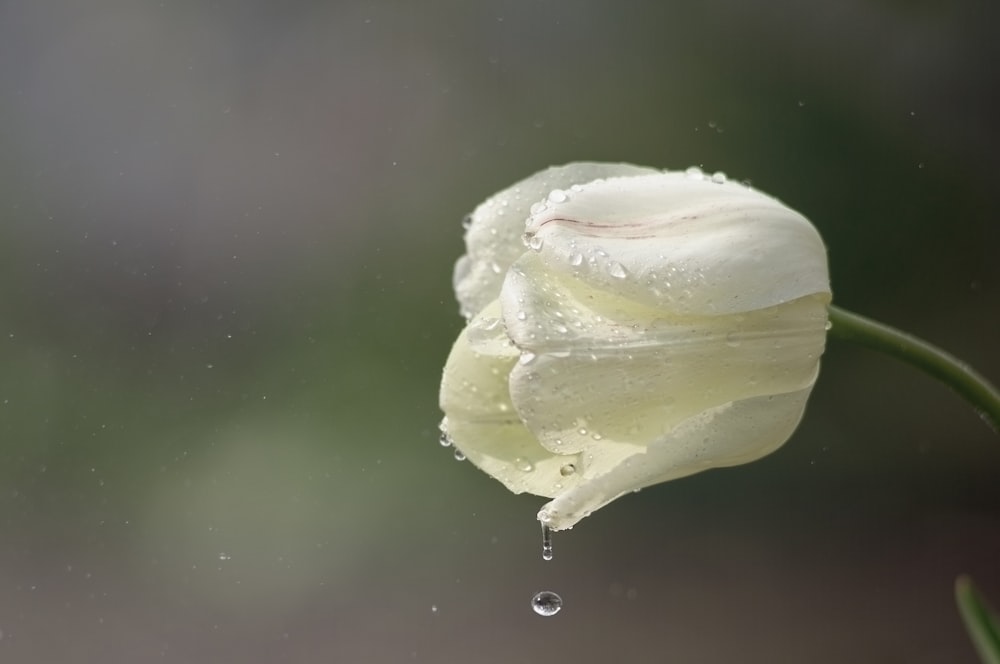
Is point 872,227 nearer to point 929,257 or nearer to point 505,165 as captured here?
point 929,257

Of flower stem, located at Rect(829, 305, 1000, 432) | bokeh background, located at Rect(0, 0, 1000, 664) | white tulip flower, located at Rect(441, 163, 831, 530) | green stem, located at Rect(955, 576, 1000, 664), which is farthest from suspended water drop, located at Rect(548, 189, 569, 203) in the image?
bokeh background, located at Rect(0, 0, 1000, 664)

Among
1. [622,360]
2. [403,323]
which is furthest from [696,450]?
[403,323]

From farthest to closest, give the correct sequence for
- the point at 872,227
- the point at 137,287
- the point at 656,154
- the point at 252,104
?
the point at 872,227
the point at 656,154
the point at 252,104
the point at 137,287

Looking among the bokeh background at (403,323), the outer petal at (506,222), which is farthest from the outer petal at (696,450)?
the bokeh background at (403,323)

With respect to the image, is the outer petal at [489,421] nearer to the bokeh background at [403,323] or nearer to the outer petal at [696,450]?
the outer petal at [696,450]

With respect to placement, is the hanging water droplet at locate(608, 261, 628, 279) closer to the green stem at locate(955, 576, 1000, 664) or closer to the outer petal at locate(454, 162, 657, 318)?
the outer petal at locate(454, 162, 657, 318)

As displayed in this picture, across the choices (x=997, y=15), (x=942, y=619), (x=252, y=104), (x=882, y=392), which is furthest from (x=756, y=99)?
(x=942, y=619)
